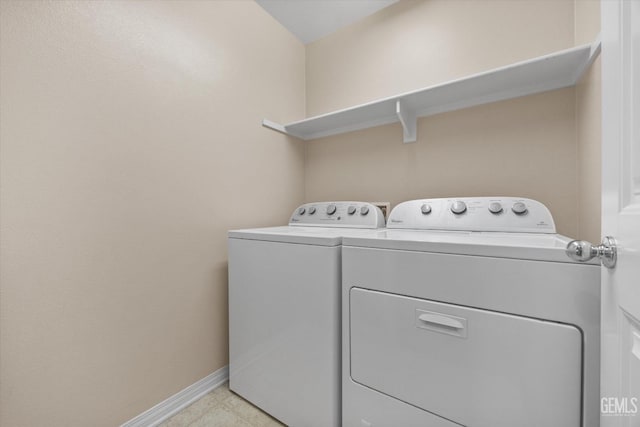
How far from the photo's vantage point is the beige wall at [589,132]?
961mm

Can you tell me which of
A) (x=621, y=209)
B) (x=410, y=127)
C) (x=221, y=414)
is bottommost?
(x=221, y=414)

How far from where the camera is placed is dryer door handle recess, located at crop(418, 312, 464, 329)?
79cm

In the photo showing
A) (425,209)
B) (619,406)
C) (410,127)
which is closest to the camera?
(619,406)

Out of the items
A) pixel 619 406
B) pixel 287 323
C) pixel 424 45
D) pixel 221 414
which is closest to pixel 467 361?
pixel 619 406

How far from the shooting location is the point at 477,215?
4.02ft

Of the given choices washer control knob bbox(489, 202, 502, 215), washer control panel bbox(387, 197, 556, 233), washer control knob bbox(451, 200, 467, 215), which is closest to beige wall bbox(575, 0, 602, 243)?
washer control panel bbox(387, 197, 556, 233)

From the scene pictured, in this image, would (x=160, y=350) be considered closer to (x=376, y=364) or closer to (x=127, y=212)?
(x=127, y=212)

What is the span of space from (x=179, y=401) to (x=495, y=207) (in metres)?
1.77

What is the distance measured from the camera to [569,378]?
2.17 feet

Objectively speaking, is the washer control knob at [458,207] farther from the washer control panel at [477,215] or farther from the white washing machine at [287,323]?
the white washing machine at [287,323]

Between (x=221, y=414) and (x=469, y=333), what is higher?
(x=469, y=333)

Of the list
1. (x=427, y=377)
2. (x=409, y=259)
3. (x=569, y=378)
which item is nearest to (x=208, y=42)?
(x=409, y=259)

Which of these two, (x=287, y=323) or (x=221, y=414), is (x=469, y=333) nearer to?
(x=287, y=323)

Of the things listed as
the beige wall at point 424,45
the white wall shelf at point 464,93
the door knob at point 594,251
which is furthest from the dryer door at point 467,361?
the beige wall at point 424,45
